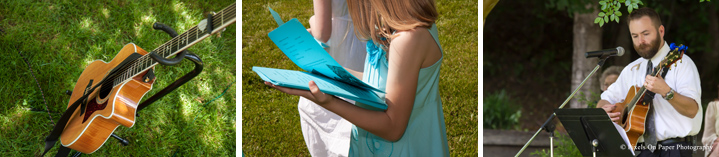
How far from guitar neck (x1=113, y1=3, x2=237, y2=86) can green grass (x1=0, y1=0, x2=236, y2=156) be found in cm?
102

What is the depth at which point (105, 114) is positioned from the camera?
2570 mm

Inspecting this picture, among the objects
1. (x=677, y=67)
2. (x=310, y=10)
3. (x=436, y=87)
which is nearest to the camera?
(x=436, y=87)

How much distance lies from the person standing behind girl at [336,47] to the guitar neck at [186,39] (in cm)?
29

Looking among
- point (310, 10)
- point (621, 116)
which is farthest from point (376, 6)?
point (621, 116)

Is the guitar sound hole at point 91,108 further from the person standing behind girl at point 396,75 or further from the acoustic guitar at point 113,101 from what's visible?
the person standing behind girl at point 396,75

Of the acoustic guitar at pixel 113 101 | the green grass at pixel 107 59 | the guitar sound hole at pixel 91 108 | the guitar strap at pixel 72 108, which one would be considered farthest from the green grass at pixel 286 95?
the green grass at pixel 107 59

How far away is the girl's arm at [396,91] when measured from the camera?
57.9 inches

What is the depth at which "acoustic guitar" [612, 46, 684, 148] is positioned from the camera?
236 centimetres

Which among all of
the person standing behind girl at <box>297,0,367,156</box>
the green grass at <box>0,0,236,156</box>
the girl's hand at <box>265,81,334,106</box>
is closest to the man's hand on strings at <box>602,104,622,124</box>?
the person standing behind girl at <box>297,0,367,156</box>

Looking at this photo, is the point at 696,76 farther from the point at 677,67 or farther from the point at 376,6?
the point at 376,6

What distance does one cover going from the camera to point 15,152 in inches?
135

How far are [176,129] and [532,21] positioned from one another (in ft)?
7.13

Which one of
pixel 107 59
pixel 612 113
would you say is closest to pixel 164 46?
pixel 107 59

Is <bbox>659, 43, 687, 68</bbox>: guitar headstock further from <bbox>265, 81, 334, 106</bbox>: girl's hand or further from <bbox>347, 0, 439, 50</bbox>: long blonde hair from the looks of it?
<bbox>265, 81, 334, 106</bbox>: girl's hand
